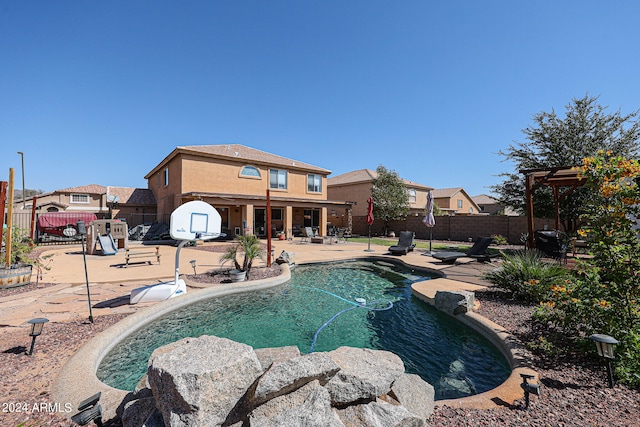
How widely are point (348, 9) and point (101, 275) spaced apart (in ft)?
44.5

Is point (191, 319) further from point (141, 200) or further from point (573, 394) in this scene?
point (141, 200)

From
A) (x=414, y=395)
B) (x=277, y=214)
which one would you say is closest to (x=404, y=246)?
(x=414, y=395)

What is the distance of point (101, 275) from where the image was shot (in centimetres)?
870

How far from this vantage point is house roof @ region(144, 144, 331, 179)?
1911 cm

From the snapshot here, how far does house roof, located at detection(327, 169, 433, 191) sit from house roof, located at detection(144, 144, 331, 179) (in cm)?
702

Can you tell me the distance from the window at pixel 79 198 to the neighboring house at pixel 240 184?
8.26m

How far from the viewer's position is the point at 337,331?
221 inches

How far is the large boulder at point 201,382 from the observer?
194 centimetres

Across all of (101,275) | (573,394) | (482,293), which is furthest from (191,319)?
(482,293)

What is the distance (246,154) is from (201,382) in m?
21.9

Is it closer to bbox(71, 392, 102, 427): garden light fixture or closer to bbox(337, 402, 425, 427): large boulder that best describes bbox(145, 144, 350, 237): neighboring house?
bbox(71, 392, 102, 427): garden light fixture

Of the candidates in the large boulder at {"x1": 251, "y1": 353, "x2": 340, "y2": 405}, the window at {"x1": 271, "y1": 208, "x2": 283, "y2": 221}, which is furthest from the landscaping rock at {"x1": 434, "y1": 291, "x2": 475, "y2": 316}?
the window at {"x1": 271, "y1": 208, "x2": 283, "y2": 221}

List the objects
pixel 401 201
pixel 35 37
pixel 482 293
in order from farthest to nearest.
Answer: pixel 401 201
pixel 35 37
pixel 482 293

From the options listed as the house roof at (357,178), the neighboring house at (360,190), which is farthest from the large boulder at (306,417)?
the house roof at (357,178)
